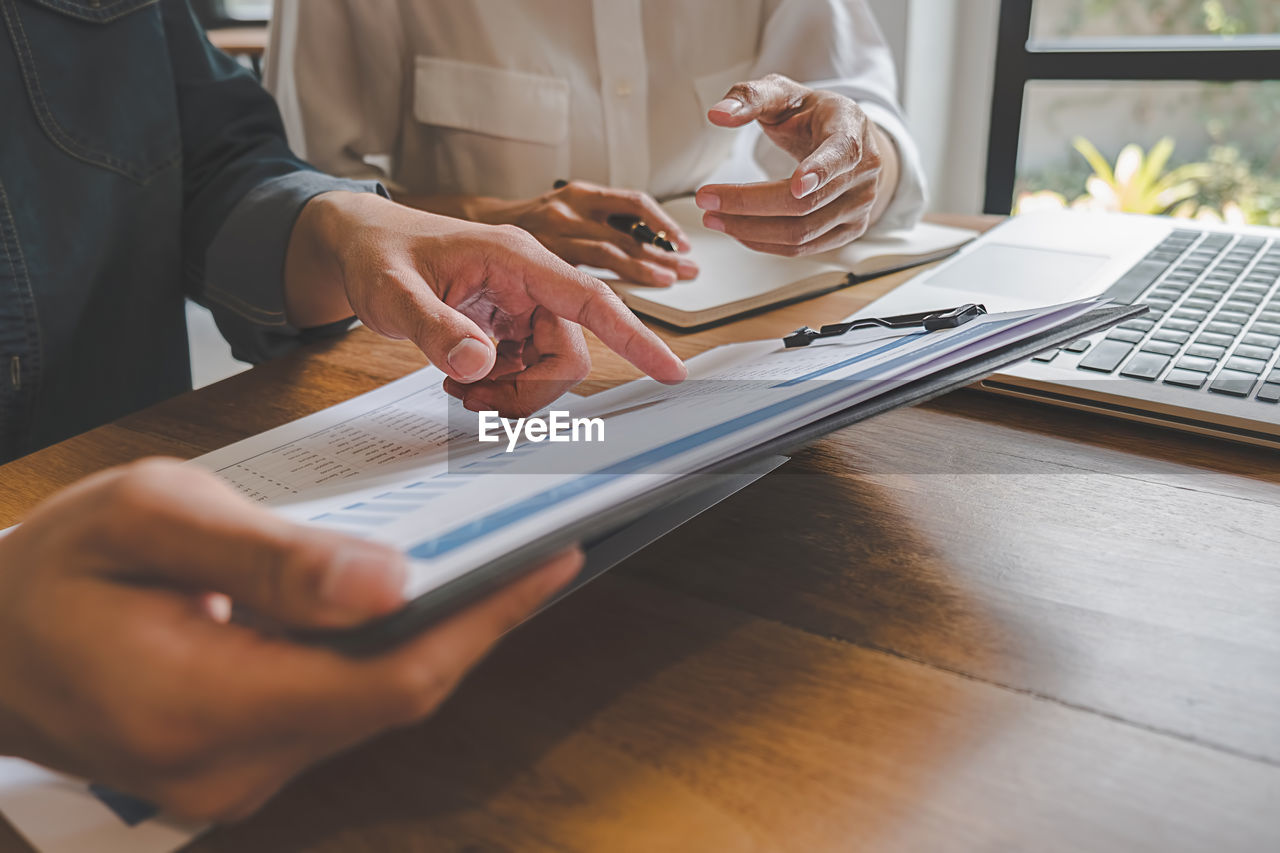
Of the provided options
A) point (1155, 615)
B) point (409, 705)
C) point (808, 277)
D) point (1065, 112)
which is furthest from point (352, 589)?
point (1065, 112)

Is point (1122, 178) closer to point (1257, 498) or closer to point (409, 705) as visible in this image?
point (1257, 498)

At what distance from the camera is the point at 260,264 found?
671 mm

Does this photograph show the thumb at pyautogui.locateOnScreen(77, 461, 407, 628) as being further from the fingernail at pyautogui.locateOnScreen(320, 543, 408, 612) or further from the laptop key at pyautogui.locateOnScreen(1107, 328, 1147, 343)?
the laptop key at pyautogui.locateOnScreen(1107, 328, 1147, 343)

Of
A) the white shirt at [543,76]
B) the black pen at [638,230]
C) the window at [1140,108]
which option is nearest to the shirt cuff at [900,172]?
the white shirt at [543,76]

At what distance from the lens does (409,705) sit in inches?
9.2

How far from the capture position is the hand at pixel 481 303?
475 millimetres

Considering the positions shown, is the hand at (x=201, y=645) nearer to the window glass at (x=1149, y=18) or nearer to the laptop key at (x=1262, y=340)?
the laptop key at (x=1262, y=340)

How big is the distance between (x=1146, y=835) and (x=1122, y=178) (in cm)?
214

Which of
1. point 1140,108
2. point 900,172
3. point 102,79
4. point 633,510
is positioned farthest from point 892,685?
point 1140,108

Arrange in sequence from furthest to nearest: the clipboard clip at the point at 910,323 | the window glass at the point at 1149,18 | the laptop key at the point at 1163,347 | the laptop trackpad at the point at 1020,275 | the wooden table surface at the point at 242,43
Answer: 1. the wooden table surface at the point at 242,43
2. the window glass at the point at 1149,18
3. the laptop trackpad at the point at 1020,275
4. the laptop key at the point at 1163,347
5. the clipboard clip at the point at 910,323

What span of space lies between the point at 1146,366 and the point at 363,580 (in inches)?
19.0

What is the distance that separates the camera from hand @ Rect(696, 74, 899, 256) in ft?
2.18

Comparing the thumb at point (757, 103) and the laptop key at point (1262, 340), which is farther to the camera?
the thumb at point (757, 103)

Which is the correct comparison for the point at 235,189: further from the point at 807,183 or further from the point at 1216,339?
the point at 1216,339
